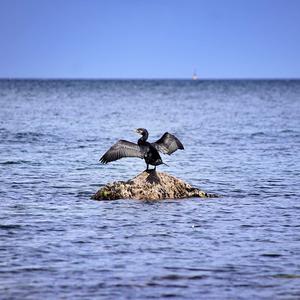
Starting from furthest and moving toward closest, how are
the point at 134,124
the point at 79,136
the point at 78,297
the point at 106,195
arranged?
the point at 134,124 < the point at 79,136 < the point at 106,195 < the point at 78,297

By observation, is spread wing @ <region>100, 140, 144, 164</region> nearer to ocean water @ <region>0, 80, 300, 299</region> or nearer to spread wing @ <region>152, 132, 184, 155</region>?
spread wing @ <region>152, 132, 184, 155</region>

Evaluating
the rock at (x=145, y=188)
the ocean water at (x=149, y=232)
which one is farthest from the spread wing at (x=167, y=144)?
the ocean water at (x=149, y=232)

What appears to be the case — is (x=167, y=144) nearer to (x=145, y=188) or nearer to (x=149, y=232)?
(x=145, y=188)

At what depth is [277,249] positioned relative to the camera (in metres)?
14.7

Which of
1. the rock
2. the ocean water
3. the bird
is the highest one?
the bird

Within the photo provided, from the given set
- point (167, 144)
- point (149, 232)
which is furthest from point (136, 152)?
point (149, 232)

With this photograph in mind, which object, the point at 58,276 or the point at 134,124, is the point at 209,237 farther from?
the point at 134,124

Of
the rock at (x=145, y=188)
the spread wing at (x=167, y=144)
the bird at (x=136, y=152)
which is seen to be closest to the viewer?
the rock at (x=145, y=188)

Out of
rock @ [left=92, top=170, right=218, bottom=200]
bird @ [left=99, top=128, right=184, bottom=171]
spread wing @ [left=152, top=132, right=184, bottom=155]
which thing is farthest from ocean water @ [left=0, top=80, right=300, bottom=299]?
spread wing @ [left=152, top=132, right=184, bottom=155]

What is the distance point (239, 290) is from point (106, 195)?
325 inches

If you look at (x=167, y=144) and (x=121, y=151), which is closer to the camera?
(x=121, y=151)

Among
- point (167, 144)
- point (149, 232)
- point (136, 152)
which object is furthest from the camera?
point (167, 144)

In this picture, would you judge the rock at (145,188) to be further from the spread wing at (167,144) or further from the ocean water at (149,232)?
the spread wing at (167,144)

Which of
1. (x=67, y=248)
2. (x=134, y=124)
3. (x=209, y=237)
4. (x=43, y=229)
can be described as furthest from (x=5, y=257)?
(x=134, y=124)
